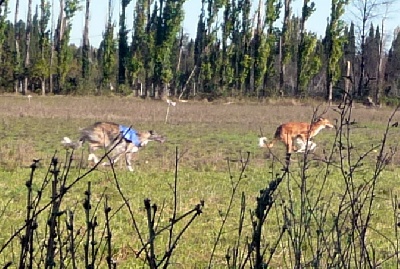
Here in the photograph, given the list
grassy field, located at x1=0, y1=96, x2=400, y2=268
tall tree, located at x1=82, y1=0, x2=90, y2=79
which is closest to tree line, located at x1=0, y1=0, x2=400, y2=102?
tall tree, located at x1=82, y1=0, x2=90, y2=79

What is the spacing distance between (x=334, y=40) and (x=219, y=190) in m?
45.4

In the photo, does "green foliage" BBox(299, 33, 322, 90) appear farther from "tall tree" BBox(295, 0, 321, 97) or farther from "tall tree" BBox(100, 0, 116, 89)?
"tall tree" BBox(100, 0, 116, 89)

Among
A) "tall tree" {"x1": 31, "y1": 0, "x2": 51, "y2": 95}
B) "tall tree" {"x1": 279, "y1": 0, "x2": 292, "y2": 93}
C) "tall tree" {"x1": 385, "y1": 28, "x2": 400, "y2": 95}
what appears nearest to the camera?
"tall tree" {"x1": 385, "y1": 28, "x2": 400, "y2": 95}

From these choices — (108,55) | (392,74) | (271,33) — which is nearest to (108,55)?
(108,55)

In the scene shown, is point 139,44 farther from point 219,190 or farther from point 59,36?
point 219,190

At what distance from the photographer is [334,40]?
180ft

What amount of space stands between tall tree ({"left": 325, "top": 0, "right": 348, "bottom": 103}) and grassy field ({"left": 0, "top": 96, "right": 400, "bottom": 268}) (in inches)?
892

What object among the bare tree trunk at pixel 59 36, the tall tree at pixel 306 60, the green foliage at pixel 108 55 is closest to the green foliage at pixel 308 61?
the tall tree at pixel 306 60

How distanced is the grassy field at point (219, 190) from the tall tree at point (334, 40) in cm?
2264

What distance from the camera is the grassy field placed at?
11.2 ft

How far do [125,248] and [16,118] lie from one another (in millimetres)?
22905

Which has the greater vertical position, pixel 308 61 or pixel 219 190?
pixel 308 61

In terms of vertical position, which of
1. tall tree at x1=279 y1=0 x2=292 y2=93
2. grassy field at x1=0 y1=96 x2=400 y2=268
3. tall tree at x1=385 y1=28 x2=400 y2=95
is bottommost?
grassy field at x1=0 y1=96 x2=400 y2=268

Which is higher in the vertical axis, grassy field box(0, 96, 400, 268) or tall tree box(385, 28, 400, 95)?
tall tree box(385, 28, 400, 95)
